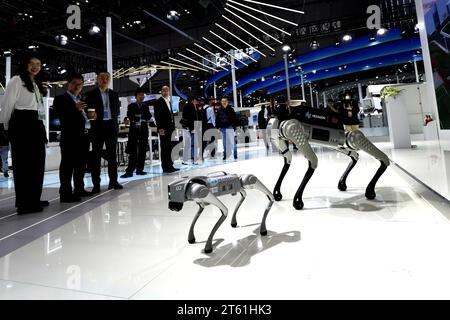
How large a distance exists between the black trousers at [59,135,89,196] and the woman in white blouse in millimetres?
313

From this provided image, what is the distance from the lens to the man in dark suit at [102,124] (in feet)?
10.9

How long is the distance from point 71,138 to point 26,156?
0.52 meters

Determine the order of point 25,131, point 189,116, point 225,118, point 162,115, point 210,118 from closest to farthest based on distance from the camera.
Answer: point 25,131, point 162,115, point 189,116, point 225,118, point 210,118

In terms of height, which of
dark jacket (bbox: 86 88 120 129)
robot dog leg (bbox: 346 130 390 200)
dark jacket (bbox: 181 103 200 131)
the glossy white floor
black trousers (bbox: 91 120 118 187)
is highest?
dark jacket (bbox: 181 103 200 131)

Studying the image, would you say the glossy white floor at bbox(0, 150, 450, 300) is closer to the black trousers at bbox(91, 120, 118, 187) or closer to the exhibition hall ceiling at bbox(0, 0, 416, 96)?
the black trousers at bbox(91, 120, 118, 187)

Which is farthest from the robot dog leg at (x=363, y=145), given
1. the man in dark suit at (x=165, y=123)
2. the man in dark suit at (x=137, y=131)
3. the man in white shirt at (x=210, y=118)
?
the man in white shirt at (x=210, y=118)

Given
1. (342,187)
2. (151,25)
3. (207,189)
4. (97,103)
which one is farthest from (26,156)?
(151,25)

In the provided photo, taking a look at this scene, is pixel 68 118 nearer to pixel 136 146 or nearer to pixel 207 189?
pixel 136 146

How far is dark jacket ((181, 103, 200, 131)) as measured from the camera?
20.5 ft

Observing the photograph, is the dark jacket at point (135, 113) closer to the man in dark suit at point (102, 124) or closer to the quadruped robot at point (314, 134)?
the man in dark suit at point (102, 124)

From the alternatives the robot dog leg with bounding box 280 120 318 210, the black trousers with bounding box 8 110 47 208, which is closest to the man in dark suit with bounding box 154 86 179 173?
the black trousers with bounding box 8 110 47 208

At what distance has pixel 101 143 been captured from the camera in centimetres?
340
